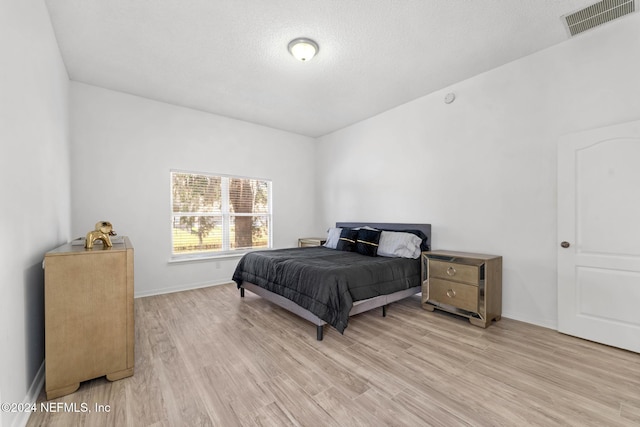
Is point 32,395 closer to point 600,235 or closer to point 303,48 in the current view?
point 303,48

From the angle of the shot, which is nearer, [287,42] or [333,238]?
[287,42]

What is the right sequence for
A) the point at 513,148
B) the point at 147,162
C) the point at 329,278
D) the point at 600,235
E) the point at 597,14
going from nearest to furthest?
the point at 597,14, the point at 600,235, the point at 329,278, the point at 513,148, the point at 147,162

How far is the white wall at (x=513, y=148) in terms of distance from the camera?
102 inches

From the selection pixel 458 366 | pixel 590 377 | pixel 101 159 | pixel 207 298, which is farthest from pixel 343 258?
pixel 101 159

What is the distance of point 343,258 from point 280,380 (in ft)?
5.98

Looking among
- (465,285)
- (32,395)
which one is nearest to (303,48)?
(465,285)

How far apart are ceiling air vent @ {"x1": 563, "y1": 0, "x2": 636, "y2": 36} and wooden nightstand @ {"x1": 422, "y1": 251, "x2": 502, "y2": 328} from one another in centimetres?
229

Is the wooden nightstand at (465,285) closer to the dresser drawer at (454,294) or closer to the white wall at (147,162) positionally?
the dresser drawer at (454,294)

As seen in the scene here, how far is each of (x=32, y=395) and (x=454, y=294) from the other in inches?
142

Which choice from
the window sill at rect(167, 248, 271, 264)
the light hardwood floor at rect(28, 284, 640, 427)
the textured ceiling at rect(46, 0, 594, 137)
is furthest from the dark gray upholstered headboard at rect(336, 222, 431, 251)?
the window sill at rect(167, 248, 271, 264)

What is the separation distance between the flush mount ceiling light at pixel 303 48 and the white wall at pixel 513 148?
6.48 ft

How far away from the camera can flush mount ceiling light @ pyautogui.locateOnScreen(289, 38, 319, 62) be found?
2683 millimetres

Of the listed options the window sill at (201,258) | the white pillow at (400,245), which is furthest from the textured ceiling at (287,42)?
the window sill at (201,258)

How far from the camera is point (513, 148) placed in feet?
10.3
